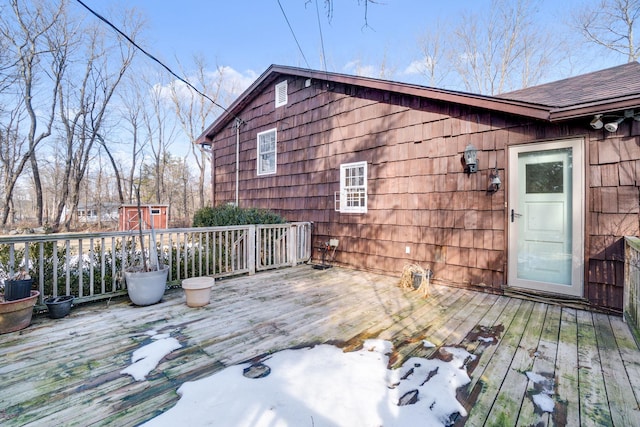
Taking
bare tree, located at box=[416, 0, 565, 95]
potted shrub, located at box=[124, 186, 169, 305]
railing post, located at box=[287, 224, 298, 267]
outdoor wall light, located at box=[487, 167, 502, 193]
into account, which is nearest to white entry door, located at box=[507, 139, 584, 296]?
outdoor wall light, located at box=[487, 167, 502, 193]

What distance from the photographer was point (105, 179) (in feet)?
64.6

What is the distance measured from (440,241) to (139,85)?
1996 cm

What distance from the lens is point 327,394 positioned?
175cm

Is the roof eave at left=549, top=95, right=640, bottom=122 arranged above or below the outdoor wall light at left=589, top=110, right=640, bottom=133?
above

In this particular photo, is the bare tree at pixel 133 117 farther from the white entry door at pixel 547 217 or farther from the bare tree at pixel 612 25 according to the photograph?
the bare tree at pixel 612 25

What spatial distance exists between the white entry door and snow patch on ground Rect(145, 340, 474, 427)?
2.23 metres

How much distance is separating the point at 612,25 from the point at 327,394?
43.3 feet

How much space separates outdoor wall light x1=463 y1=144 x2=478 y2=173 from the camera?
13.1 ft

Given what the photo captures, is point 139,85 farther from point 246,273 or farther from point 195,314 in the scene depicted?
point 195,314

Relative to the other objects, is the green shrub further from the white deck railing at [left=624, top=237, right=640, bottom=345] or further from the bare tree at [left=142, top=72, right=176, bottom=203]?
the bare tree at [left=142, top=72, right=176, bottom=203]

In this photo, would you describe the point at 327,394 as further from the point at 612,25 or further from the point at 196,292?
the point at 612,25

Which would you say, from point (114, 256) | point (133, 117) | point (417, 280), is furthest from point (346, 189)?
point (133, 117)

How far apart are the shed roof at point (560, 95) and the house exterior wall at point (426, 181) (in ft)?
0.74

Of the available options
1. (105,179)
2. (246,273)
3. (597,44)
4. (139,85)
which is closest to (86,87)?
(139,85)
